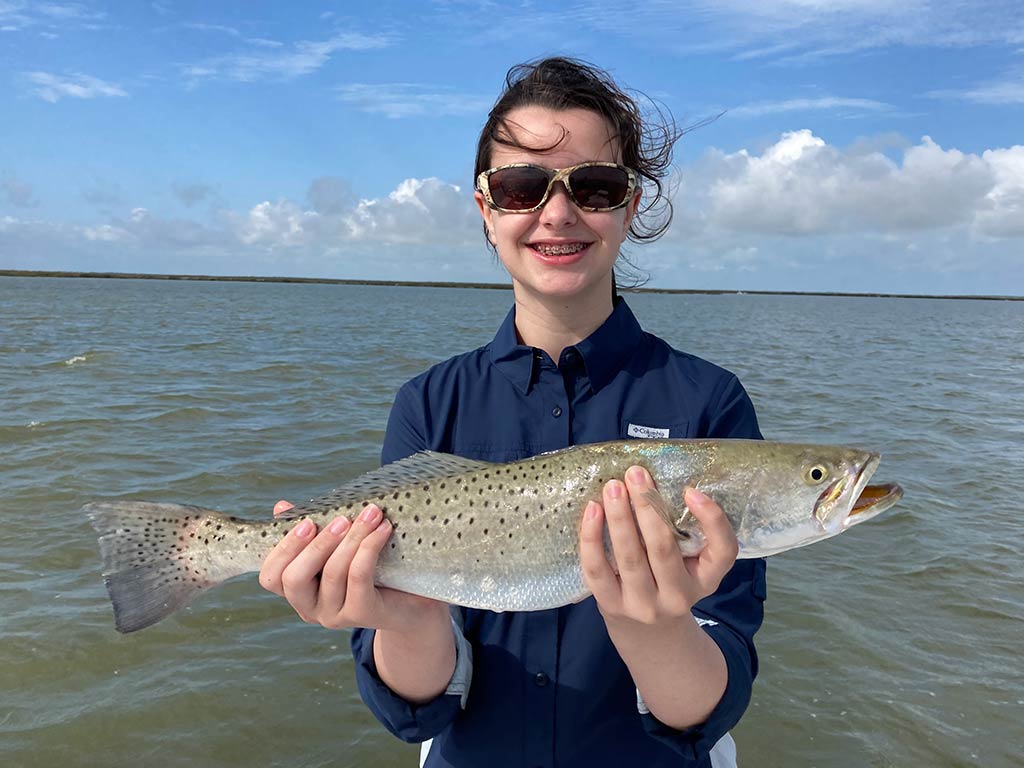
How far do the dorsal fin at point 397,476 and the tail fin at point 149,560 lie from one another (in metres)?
0.52

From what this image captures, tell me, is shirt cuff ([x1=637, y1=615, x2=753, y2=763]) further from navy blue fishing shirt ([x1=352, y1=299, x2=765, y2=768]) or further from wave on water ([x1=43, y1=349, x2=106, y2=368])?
wave on water ([x1=43, y1=349, x2=106, y2=368])

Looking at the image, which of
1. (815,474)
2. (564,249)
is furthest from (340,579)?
(815,474)

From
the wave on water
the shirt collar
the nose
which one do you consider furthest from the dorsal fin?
the wave on water

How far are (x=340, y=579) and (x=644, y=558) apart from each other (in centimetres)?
126

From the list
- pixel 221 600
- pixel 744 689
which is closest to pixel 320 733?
pixel 221 600

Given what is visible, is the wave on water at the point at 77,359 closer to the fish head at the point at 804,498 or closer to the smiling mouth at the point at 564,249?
the smiling mouth at the point at 564,249

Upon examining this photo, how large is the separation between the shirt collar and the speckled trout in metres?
0.45

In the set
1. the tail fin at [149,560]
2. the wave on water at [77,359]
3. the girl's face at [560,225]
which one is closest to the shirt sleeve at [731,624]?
the girl's face at [560,225]

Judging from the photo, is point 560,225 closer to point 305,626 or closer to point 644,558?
point 644,558

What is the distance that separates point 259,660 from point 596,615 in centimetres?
487

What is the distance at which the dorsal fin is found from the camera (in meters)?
3.32

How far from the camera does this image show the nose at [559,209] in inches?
130

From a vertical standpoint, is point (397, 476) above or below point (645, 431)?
below

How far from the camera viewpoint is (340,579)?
296 centimetres
